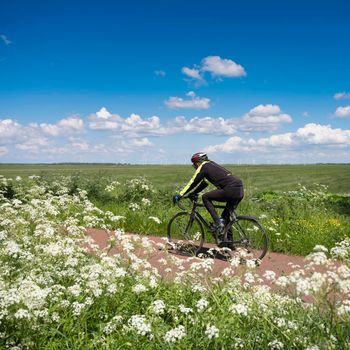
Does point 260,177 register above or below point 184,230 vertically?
below

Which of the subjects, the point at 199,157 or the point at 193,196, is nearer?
the point at 199,157

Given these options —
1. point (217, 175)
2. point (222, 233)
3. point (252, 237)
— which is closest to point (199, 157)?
point (217, 175)

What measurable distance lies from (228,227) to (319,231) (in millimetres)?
2910

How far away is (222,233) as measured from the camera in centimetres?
972

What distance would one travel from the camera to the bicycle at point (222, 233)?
9.37 metres

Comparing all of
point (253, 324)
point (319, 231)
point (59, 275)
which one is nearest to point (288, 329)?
point (253, 324)

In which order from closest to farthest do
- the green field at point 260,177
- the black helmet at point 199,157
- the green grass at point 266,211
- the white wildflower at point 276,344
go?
the white wildflower at point 276,344 < the black helmet at point 199,157 < the green grass at point 266,211 < the green field at point 260,177

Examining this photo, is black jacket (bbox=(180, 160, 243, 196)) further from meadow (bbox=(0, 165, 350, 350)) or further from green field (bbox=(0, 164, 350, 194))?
green field (bbox=(0, 164, 350, 194))

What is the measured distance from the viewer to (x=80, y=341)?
4402mm

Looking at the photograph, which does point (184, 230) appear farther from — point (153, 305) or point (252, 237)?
point (153, 305)

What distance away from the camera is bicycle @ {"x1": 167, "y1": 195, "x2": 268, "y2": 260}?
9.37 m

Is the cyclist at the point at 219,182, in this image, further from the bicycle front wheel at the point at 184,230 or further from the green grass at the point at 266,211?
the green grass at the point at 266,211

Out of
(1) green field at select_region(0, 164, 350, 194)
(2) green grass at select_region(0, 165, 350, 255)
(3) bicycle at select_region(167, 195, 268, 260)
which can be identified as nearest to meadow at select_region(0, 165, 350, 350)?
(2) green grass at select_region(0, 165, 350, 255)

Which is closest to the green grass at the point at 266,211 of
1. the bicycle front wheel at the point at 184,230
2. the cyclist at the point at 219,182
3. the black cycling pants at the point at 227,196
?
the bicycle front wheel at the point at 184,230
